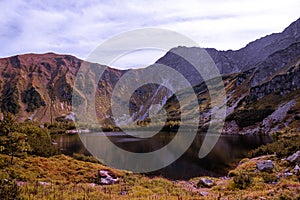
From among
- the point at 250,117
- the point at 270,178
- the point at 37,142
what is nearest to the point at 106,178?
the point at 37,142

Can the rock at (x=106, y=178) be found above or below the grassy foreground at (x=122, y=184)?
below

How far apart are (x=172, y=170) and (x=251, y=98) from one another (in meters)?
137

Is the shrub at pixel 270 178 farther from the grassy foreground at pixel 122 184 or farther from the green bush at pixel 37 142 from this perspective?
the green bush at pixel 37 142

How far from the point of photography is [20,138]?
30.0 metres

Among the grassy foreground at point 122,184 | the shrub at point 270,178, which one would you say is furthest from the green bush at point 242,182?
the shrub at point 270,178

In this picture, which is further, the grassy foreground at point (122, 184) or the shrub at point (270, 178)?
the shrub at point (270, 178)

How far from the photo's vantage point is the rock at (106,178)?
2729 cm

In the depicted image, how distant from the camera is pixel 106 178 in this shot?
28.6m

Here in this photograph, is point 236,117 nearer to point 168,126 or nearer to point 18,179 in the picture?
point 168,126

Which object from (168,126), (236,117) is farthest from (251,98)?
(168,126)

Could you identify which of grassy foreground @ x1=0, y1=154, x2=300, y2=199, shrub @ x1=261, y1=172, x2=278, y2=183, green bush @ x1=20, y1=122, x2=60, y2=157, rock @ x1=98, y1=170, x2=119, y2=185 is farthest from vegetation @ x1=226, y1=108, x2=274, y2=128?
rock @ x1=98, y1=170, x2=119, y2=185

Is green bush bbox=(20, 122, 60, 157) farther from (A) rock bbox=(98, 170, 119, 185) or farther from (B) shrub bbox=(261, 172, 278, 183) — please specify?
(B) shrub bbox=(261, 172, 278, 183)

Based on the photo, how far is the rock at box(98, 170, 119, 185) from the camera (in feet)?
89.5

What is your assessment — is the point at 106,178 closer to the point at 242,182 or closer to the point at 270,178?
the point at 242,182
